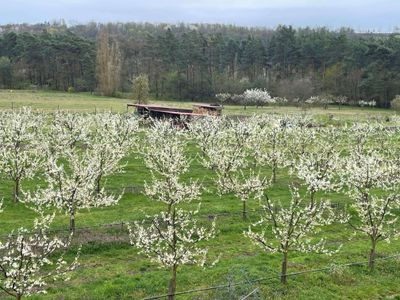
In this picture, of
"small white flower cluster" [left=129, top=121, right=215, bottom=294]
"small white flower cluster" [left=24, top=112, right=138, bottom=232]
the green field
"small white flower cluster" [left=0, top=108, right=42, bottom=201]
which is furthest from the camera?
"small white flower cluster" [left=0, top=108, right=42, bottom=201]

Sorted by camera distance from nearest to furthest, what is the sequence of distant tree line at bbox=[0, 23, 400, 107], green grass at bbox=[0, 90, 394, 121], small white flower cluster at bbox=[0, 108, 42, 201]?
small white flower cluster at bbox=[0, 108, 42, 201]
green grass at bbox=[0, 90, 394, 121]
distant tree line at bbox=[0, 23, 400, 107]

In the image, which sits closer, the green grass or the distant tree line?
the green grass

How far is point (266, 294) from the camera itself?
2119 centimetres

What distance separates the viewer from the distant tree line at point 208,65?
118m

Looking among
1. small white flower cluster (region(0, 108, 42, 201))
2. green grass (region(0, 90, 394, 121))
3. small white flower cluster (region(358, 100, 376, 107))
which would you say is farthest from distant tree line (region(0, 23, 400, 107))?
small white flower cluster (region(0, 108, 42, 201))

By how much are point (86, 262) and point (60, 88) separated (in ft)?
364

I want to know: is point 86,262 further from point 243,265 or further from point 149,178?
point 149,178

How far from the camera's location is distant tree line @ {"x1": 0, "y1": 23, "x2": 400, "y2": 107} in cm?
11806

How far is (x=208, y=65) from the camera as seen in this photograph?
14138cm

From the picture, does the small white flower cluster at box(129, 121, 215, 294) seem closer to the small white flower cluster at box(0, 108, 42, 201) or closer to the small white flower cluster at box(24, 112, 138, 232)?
the small white flower cluster at box(24, 112, 138, 232)

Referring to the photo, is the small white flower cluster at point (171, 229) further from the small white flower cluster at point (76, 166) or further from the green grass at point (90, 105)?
the green grass at point (90, 105)

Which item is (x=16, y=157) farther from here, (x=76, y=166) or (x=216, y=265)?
(x=216, y=265)

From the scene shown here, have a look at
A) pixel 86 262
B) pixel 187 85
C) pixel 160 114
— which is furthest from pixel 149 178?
pixel 187 85

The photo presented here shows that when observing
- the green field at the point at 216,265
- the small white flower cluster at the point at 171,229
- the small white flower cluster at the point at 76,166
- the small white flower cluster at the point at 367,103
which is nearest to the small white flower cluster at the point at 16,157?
the small white flower cluster at the point at 76,166
